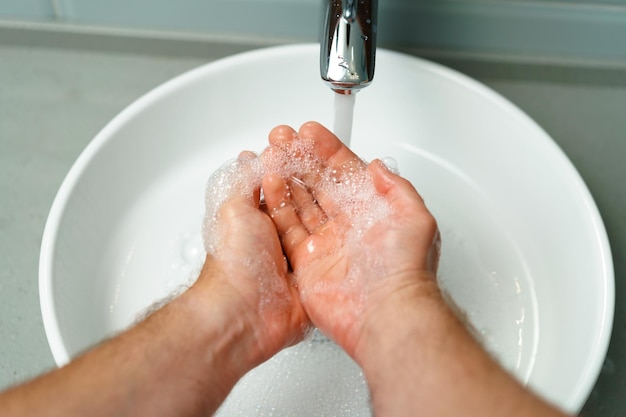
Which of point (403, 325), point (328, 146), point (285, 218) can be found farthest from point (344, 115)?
point (403, 325)

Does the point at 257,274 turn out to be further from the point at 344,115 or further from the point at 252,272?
the point at 344,115

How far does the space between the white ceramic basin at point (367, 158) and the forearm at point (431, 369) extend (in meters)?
0.14

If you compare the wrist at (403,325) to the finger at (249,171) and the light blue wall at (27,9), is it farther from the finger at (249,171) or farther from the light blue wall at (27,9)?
the light blue wall at (27,9)

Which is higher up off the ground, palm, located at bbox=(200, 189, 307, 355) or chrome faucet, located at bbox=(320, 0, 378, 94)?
chrome faucet, located at bbox=(320, 0, 378, 94)

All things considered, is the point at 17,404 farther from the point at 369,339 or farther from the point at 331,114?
the point at 331,114

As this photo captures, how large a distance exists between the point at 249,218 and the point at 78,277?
0.22 meters

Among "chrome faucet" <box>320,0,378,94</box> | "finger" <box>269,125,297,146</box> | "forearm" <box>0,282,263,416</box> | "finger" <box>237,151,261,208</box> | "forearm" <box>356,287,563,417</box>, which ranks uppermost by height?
"chrome faucet" <box>320,0,378,94</box>

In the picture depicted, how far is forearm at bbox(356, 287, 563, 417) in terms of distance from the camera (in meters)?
0.51

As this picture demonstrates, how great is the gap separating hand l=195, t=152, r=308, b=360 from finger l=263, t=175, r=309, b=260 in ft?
0.07

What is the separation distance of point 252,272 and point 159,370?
0.16 metres

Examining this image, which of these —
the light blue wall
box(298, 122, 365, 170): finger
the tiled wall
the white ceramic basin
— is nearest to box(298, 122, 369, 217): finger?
box(298, 122, 365, 170): finger

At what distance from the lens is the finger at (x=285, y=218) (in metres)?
0.76

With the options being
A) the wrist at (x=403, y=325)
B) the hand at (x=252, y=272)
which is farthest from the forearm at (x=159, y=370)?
the wrist at (x=403, y=325)

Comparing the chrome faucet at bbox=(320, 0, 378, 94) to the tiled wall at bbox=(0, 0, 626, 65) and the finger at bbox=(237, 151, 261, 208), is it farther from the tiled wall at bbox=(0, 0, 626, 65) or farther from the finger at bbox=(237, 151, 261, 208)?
the tiled wall at bbox=(0, 0, 626, 65)
